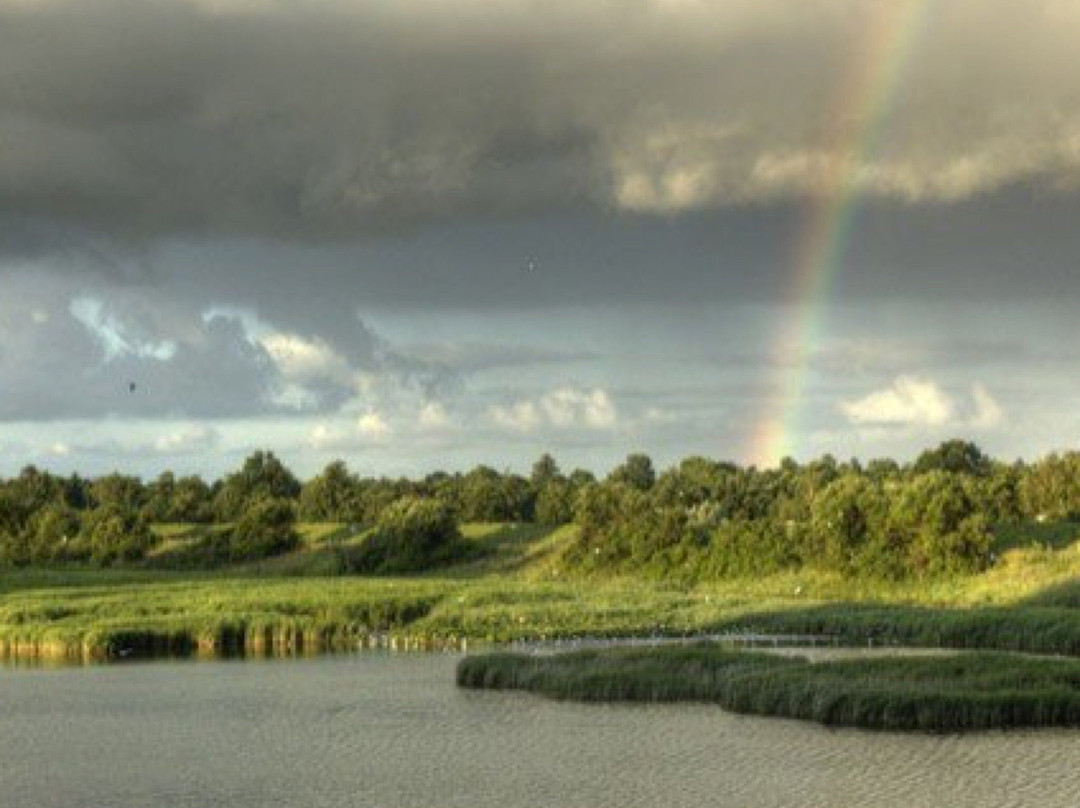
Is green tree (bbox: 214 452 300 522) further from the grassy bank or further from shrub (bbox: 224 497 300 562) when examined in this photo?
the grassy bank

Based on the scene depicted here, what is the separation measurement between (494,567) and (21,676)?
192 ft

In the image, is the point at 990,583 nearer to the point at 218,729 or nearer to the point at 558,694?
the point at 558,694

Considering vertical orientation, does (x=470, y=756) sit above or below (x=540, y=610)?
below

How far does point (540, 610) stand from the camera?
79.0 meters

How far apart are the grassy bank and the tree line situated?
3712 cm

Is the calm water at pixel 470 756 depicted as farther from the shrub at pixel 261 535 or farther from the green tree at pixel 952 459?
the green tree at pixel 952 459

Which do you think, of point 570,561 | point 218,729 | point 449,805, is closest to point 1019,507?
point 570,561

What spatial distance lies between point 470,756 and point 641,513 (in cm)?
6950

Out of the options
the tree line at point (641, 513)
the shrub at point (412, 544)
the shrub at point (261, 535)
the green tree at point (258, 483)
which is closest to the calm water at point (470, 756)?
the tree line at point (641, 513)

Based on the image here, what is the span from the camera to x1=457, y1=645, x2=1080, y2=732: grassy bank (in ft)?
139

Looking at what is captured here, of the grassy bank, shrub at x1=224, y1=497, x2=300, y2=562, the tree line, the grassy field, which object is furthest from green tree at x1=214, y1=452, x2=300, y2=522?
the grassy bank

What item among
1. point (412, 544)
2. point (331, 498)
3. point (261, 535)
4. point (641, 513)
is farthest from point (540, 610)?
point (331, 498)

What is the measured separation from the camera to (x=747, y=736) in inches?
1650

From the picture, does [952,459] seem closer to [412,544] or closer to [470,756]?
[412,544]
